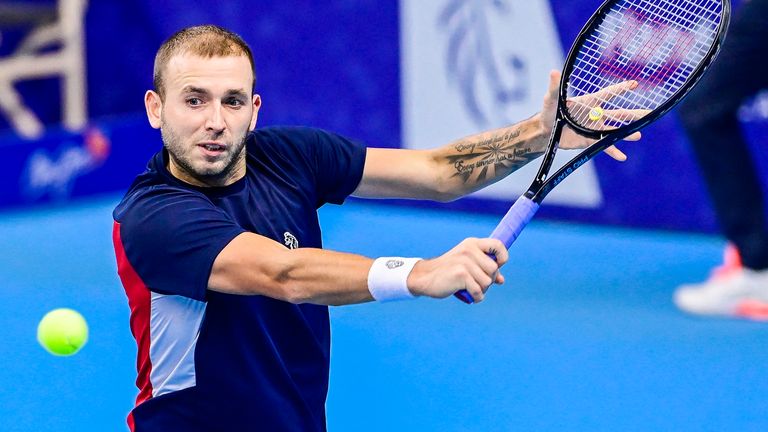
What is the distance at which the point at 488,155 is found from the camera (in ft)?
12.3

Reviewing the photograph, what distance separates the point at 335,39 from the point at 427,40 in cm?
84

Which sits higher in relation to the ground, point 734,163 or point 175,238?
point 734,163

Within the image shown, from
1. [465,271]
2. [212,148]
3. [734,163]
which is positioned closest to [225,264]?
[212,148]

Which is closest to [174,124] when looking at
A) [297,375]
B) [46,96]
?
[297,375]

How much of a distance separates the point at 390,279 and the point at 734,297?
366 centimetres

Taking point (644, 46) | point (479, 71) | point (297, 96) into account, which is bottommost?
point (644, 46)

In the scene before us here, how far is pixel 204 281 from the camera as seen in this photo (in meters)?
3.00

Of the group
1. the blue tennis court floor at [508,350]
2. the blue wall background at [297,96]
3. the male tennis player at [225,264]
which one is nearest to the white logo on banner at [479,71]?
the blue wall background at [297,96]

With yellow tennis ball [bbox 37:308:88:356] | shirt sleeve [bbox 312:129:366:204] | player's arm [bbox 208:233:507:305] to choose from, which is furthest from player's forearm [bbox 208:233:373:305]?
yellow tennis ball [bbox 37:308:88:356]

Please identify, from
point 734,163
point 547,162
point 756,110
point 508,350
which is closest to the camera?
point 547,162

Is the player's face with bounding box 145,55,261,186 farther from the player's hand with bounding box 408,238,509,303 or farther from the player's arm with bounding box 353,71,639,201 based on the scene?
the player's hand with bounding box 408,238,509,303

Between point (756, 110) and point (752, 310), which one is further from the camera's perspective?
point (756, 110)

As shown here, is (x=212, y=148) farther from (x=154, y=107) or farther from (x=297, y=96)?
(x=297, y=96)

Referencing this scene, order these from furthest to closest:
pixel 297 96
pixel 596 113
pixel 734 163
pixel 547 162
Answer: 1. pixel 297 96
2. pixel 734 163
3. pixel 596 113
4. pixel 547 162
